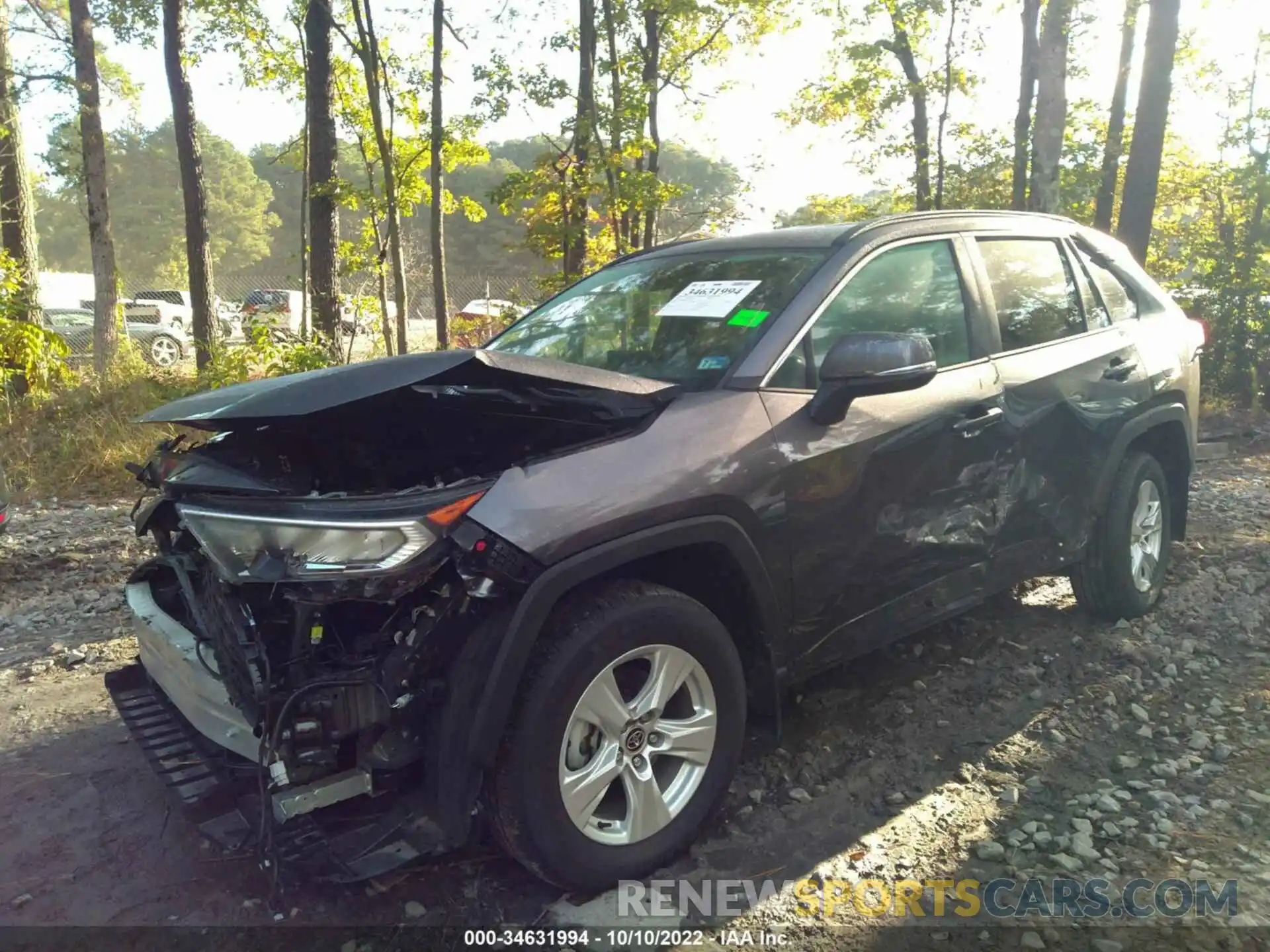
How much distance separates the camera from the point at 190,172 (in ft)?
37.4

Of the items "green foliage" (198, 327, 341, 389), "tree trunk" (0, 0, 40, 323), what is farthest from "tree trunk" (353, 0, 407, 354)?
"tree trunk" (0, 0, 40, 323)

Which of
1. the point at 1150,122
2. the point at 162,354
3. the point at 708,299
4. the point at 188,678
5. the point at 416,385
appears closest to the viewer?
the point at 416,385

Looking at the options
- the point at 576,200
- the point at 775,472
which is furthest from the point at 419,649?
the point at 576,200

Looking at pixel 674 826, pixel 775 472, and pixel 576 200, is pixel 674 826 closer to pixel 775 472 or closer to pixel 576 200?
pixel 775 472

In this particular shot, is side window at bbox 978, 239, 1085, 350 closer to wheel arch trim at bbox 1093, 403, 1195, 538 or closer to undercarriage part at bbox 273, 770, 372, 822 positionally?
wheel arch trim at bbox 1093, 403, 1195, 538

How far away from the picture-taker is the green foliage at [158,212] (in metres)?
54.7

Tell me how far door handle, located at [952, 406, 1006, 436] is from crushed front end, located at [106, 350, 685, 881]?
1303 mm

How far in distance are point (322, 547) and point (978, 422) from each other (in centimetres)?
235

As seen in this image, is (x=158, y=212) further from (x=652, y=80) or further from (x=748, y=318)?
(x=748, y=318)

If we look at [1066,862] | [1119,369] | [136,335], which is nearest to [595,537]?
[1066,862]

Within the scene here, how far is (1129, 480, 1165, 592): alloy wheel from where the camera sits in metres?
4.32

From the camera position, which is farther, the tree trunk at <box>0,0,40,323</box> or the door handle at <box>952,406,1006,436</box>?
the tree trunk at <box>0,0,40,323</box>

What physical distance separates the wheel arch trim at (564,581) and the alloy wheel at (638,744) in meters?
0.22

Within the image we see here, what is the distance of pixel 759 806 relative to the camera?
2990mm
